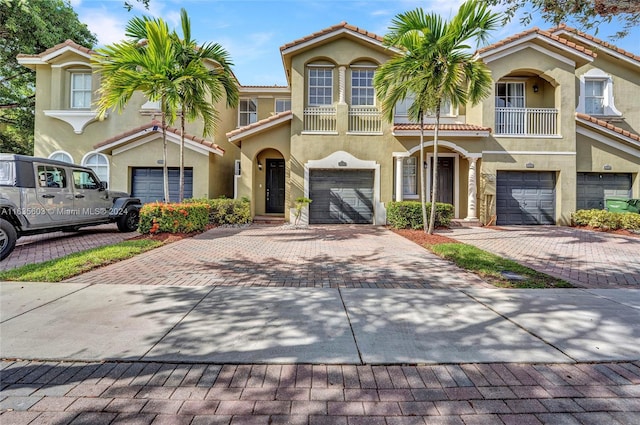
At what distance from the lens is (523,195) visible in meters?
Answer: 14.2

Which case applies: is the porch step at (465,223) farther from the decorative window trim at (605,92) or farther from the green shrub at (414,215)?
the decorative window trim at (605,92)

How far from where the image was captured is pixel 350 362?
121 inches

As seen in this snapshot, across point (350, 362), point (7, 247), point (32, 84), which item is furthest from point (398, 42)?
point (32, 84)

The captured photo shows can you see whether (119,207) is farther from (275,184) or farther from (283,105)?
(283,105)

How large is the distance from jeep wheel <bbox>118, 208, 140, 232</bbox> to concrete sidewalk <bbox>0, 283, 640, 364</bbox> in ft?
20.8

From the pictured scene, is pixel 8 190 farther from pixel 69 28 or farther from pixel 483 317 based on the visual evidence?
pixel 69 28

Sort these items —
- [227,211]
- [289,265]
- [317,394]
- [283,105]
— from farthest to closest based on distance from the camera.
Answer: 1. [283,105]
2. [227,211]
3. [289,265]
4. [317,394]

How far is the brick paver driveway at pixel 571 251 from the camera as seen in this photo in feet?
20.3

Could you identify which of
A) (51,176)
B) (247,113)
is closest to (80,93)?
(247,113)

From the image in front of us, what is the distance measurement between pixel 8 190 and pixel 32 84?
1825cm

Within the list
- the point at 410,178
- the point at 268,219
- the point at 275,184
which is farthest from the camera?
the point at 275,184

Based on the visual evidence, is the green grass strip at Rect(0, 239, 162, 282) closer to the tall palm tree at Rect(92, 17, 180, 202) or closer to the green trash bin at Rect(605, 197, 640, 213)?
the tall palm tree at Rect(92, 17, 180, 202)

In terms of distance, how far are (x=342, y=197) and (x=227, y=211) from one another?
494cm

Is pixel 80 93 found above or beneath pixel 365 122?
above
